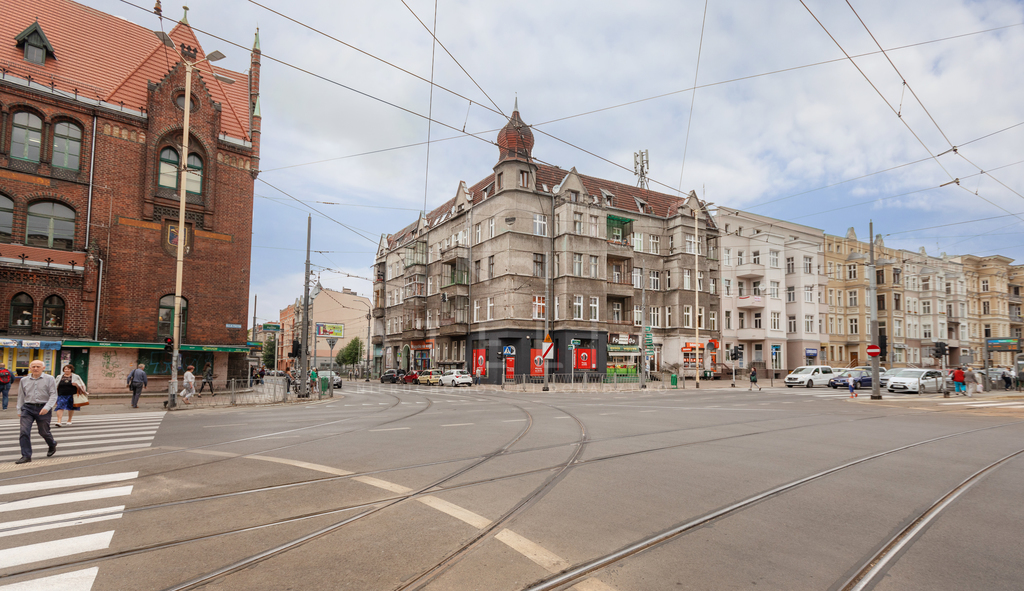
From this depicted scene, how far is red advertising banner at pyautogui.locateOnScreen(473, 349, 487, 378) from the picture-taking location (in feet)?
143

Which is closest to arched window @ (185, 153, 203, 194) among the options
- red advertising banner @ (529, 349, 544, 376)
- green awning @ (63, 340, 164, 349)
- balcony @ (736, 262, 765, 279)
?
green awning @ (63, 340, 164, 349)

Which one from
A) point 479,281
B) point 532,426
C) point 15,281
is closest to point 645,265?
point 479,281

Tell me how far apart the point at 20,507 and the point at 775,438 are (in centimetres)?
1208

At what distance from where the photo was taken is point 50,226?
25328mm

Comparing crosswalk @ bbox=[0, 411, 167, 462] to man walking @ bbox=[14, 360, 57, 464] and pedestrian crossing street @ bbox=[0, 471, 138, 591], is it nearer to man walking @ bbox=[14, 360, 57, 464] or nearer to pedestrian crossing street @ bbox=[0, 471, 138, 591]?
man walking @ bbox=[14, 360, 57, 464]

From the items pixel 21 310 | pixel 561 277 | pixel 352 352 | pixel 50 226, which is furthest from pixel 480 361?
pixel 352 352

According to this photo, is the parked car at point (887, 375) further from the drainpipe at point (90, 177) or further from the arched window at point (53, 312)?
the arched window at point (53, 312)

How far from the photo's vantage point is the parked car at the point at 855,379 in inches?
1564

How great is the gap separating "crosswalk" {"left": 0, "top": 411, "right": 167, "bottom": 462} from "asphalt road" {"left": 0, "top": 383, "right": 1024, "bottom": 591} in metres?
0.16

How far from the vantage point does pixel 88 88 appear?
26406mm

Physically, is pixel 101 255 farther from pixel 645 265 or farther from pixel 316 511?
pixel 645 265

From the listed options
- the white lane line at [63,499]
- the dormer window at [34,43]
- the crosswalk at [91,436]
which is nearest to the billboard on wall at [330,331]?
the dormer window at [34,43]

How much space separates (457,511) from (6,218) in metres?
28.9

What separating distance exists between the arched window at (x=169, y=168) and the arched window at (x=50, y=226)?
13.7ft
